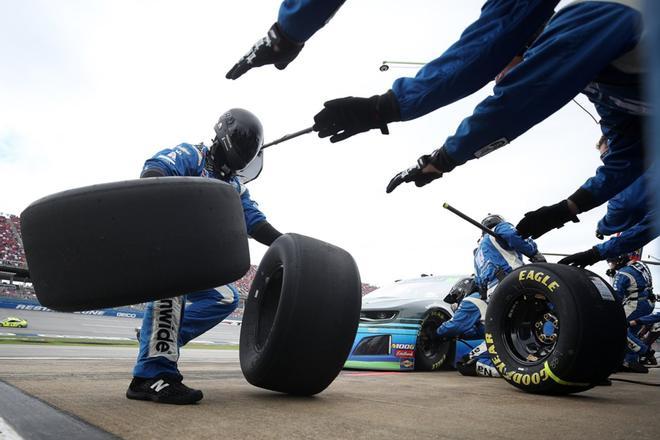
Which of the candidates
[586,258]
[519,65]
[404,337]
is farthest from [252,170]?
[586,258]

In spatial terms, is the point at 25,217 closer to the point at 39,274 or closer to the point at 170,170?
the point at 39,274

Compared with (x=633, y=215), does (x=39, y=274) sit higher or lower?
lower

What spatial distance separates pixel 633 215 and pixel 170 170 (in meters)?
3.34

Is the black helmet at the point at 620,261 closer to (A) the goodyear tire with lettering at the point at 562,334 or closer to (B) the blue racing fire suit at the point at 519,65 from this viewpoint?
(A) the goodyear tire with lettering at the point at 562,334

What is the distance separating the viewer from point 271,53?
1.82 m

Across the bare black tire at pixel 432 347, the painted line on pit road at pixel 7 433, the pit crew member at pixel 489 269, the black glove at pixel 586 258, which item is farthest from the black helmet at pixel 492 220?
the painted line on pit road at pixel 7 433

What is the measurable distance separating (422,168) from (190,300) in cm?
157

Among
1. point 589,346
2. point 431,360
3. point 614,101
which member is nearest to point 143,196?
point 614,101

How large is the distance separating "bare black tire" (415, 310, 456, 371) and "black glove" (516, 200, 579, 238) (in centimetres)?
220

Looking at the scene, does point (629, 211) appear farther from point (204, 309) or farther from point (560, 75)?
point (204, 309)

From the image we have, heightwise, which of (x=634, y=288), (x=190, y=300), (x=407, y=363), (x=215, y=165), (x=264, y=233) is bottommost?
(x=407, y=363)

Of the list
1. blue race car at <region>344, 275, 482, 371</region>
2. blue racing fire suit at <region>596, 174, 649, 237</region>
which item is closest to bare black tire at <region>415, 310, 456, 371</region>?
blue race car at <region>344, 275, 482, 371</region>

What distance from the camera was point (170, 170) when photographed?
2.34 m

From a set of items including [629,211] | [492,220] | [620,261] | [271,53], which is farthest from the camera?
[620,261]
